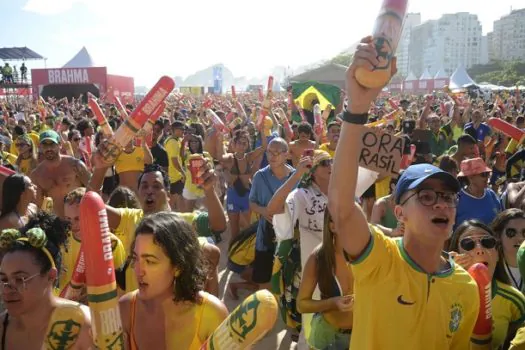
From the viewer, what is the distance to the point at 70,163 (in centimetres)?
520

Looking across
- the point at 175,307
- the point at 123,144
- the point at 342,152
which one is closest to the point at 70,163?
the point at 123,144

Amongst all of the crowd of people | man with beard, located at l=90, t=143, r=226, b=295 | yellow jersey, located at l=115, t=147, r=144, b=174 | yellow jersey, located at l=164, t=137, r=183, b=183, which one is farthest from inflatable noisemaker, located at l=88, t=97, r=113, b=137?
yellow jersey, located at l=164, t=137, r=183, b=183

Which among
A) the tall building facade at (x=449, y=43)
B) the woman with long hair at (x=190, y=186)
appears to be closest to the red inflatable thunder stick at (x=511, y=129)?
the woman with long hair at (x=190, y=186)

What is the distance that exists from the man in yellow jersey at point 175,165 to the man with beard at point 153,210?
3.60 meters

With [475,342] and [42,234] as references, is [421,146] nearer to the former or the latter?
[475,342]

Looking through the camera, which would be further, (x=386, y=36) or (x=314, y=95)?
(x=314, y=95)

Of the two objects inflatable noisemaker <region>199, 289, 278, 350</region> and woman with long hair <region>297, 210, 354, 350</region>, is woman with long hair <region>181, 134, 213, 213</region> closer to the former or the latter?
woman with long hair <region>297, 210, 354, 350</region>

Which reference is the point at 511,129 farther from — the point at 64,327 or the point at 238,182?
the point at 64,327

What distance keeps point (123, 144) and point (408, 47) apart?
170066 millimetres

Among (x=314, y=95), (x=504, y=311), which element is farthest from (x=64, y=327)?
(x=314, y=95)

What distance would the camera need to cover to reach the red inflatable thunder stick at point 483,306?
208 cm

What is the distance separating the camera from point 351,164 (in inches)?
69.5

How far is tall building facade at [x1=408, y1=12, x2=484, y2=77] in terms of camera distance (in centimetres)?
15025

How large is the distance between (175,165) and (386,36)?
6.57 metres
